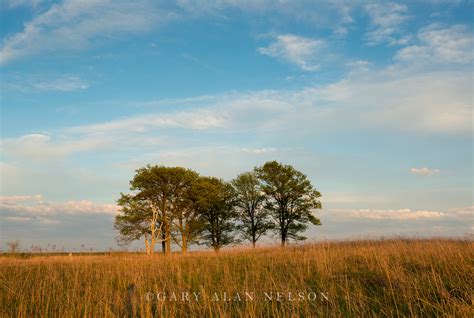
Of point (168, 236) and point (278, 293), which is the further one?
point (168, 236)

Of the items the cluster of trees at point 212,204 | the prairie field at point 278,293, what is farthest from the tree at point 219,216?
the prairie field at point 278,293

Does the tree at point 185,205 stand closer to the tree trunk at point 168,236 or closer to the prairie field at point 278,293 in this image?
the tree trunk at point 168,236

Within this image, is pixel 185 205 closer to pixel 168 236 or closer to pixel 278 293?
pixel 168 236

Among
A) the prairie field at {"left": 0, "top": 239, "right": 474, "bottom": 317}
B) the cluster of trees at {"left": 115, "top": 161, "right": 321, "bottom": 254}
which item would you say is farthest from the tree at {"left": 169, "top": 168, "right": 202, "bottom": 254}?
the prairie field at {"left": 0, "top": 239, "right": 474, "bottom": 317}

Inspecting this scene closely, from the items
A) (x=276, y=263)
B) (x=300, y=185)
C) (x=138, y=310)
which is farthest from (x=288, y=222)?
(x=138, y=310)

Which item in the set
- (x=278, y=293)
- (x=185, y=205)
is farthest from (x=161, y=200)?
(x=278, y=293)

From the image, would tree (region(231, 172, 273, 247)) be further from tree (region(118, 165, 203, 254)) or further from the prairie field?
the prairie field

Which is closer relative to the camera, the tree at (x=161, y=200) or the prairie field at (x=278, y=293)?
the prairie field at (x=278, y=293)

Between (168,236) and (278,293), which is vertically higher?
(168,236)

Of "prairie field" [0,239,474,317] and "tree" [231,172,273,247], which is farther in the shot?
"tree" [231,172,273,247]

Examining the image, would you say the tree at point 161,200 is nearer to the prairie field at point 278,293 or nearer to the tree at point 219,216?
the tree at point 219,216

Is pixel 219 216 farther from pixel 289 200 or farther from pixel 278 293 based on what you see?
pixel 278 293

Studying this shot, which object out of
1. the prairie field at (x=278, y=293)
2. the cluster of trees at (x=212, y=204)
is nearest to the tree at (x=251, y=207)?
the cluster of trees at (x=212, y=204)

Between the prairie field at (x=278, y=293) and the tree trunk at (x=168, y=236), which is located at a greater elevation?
the tree trunk at (x=168, y=236)
